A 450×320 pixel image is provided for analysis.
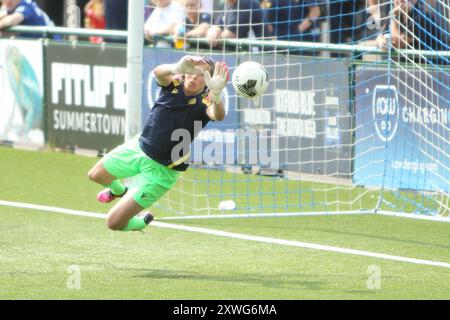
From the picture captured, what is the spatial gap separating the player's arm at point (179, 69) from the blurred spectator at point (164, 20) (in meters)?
4.44

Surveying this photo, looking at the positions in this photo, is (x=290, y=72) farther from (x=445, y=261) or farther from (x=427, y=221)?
(x=445, y=261)

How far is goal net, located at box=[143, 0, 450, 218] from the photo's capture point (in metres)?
12.9

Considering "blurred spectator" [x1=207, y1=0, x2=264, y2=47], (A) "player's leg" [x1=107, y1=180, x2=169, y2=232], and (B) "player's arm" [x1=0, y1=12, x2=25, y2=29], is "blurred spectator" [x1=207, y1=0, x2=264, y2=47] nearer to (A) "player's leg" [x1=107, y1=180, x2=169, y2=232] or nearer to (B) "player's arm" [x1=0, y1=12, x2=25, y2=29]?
(B) "player's arm" [x1=0, y1=12, x2=25, y2=29]

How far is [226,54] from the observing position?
13594 millimetres

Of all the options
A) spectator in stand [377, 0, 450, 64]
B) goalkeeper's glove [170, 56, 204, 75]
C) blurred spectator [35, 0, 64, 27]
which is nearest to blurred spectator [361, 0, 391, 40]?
spectator in stand [377, 0, 450, 64]

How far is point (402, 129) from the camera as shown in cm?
1360

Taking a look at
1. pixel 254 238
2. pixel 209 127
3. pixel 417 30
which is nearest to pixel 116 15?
pixel 209 127

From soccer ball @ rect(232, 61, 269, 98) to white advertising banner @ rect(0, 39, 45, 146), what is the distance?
25.0ft

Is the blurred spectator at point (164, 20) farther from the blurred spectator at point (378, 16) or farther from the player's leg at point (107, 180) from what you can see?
the player's leg at point (107, 180)

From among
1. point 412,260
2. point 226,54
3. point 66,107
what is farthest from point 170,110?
point 66,107

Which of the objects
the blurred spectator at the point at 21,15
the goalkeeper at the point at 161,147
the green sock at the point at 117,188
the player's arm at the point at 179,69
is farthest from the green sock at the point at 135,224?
the blurred spectator at the point at 21,15

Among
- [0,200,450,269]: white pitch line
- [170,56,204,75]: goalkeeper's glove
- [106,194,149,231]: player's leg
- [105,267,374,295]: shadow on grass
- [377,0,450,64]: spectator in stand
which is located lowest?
[105,267,374,295]: shadow on grass

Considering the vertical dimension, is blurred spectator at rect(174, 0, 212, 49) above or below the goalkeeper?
above

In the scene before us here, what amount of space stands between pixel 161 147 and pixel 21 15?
8242mm
